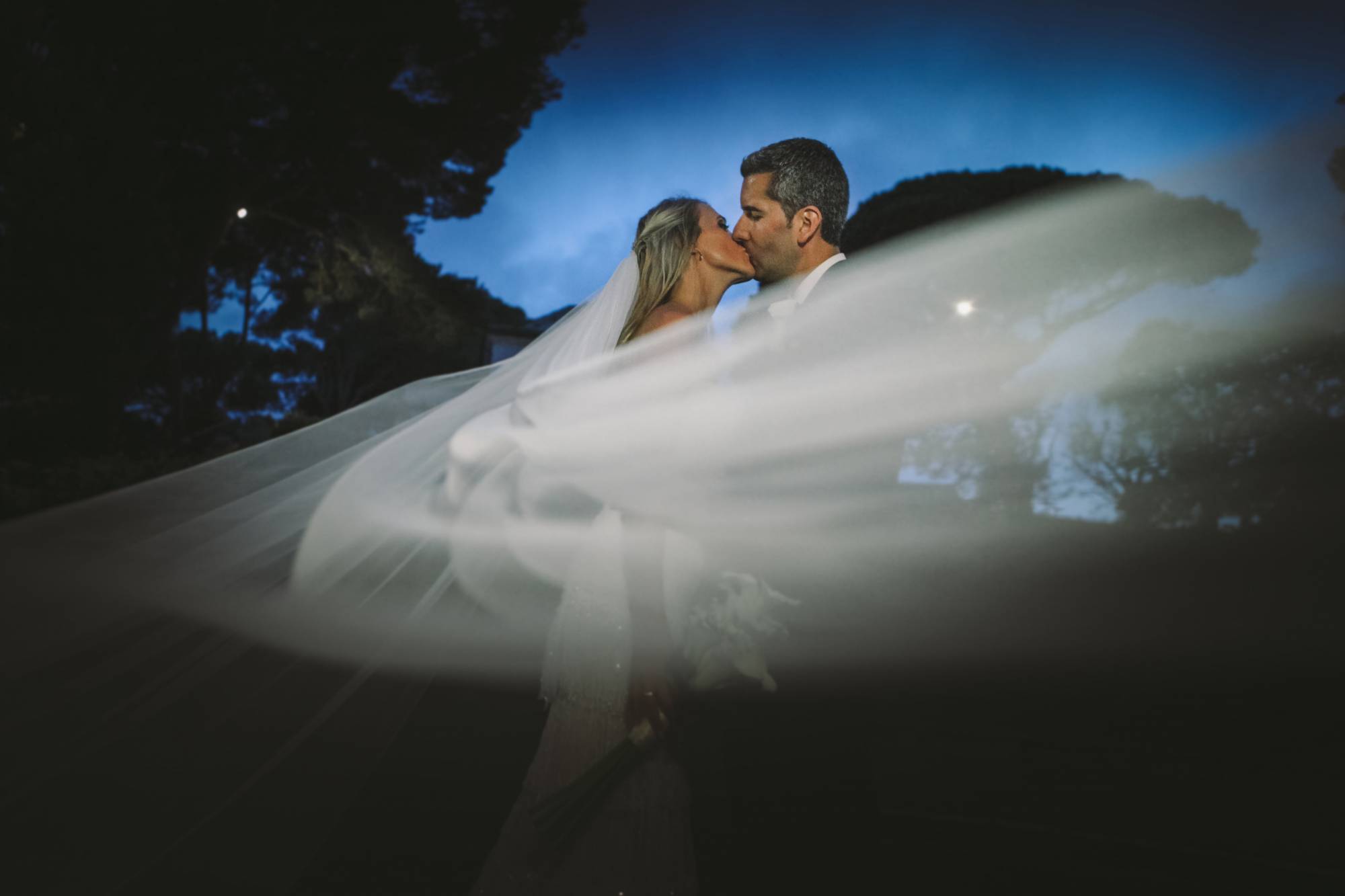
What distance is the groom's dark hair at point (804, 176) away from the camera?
1.84 meters

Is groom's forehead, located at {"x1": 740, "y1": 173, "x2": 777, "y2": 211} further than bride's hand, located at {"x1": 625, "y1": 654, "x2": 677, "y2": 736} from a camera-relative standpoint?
Yes

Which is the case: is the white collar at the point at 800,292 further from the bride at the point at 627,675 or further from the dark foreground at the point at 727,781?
the dark foreground at the point at 727,781

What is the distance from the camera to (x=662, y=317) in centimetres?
169

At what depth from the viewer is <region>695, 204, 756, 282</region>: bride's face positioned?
1.80 m

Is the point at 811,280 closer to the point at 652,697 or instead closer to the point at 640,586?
the point at 640,586

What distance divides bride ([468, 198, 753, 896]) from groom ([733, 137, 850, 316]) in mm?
72

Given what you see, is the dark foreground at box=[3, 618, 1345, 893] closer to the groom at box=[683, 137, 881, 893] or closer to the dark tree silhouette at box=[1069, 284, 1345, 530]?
the groom at box=[683, 137, 881, 893]

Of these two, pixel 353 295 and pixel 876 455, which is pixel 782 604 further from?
pixel 353 295

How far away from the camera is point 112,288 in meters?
8.24

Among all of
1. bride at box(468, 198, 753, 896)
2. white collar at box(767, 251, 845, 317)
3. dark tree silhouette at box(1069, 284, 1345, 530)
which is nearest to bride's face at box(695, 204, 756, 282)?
bride at box(468, 198, 753, 896)

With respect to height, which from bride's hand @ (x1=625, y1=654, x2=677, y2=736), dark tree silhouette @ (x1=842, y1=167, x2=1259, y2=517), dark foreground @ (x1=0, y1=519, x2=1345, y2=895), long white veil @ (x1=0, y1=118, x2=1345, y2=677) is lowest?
dark foreground @ (x1=0, y1=519, x2=1345, y2=895)

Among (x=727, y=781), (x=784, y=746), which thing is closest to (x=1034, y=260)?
(x=784, y=746)

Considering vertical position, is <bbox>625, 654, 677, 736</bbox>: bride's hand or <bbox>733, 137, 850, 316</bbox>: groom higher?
<bbox>733, 137, 850, 316</bbox>: groom

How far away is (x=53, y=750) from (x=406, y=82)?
12286 millimetres
